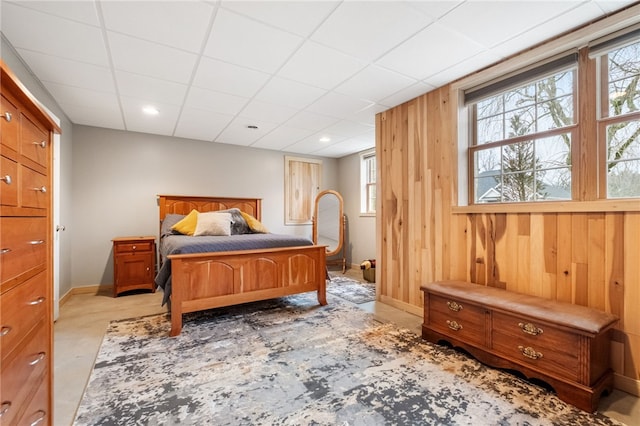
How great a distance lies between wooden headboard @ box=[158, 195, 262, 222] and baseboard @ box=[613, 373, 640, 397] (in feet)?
15.8

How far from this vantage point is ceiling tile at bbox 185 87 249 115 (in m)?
3.11

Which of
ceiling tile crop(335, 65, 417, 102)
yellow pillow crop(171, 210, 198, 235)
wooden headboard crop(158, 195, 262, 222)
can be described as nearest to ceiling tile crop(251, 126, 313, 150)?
wooden headboard crop(158, 195, 262, 222)

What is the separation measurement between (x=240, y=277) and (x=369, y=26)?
2.52 m

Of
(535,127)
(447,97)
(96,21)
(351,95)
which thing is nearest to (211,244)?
(96,21)

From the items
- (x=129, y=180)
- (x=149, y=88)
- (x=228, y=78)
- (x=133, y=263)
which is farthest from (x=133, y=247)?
(x=228, y=78)

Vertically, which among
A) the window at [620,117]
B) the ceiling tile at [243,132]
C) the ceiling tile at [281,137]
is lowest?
the window at [620,117]

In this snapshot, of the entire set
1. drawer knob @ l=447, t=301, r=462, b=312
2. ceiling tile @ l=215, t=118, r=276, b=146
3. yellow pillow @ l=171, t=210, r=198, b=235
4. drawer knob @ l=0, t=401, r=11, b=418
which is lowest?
drawer knob @ l=447, t=301, r=462, b=312

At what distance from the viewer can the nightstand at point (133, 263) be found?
12.9 feet

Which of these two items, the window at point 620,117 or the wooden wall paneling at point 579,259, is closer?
the window at point 620,117

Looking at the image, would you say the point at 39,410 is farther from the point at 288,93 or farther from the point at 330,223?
the point at 330,223

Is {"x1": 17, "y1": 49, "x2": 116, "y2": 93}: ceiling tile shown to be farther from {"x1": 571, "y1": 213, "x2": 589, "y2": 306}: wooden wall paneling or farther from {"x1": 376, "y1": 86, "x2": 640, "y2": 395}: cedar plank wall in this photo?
{"x1": 571, "y1": 213, "x2": 589, "y2": 306}: wooden wall paneling

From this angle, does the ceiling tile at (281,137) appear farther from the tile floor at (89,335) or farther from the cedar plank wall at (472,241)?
the tile floor at (89,335)

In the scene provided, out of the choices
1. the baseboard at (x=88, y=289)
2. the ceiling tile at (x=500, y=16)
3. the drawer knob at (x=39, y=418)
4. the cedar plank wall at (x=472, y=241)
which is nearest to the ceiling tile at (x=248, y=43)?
the ceiling tile at (x=500, y=16)

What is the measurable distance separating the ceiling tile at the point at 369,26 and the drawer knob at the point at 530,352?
2283 mm
